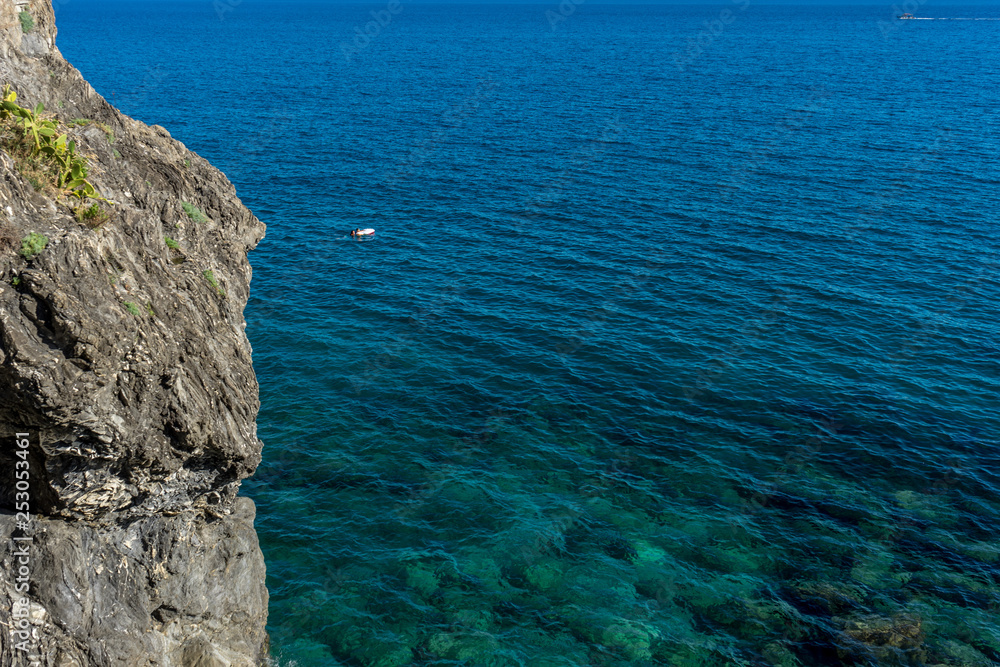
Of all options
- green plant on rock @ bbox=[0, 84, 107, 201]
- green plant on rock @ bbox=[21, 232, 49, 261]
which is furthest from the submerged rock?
green plant on rock @ bbox=[0, 84, 107, 201]

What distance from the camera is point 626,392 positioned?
50.3 metres

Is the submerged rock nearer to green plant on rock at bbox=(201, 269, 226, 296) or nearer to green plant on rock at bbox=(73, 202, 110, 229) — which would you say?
green plant on rock at bbox=(201, 269, 226, 296)

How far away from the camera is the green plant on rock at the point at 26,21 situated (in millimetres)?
29297

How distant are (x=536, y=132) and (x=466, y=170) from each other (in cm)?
2161

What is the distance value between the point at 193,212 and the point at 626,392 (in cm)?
3061

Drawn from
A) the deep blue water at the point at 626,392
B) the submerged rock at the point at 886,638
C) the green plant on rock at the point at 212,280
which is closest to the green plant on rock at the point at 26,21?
the green plant on rock at the point at 212,280

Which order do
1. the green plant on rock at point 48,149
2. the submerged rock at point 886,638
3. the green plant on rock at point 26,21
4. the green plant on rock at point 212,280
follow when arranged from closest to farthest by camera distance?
the green plant on rock at point 48,149, the green plant on rock at point 212,280, the green plant on rock at point 26,21, the submerged rock at point 886,638

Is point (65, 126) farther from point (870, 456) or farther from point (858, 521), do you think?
point (870, 456)
